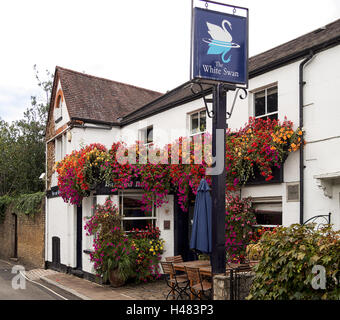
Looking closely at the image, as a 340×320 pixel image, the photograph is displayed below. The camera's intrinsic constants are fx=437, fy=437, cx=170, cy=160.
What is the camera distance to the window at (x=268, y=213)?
1051 cm

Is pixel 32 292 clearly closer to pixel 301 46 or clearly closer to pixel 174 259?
pixel 174 259

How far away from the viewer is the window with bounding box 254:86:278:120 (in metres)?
10.9

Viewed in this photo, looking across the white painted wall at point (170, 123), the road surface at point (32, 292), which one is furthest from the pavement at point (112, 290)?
the white painted wall at point (170, 123)

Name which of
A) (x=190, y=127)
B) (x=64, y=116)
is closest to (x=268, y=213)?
(x=190, y=127)

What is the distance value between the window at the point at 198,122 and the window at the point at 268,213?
10.3 feet

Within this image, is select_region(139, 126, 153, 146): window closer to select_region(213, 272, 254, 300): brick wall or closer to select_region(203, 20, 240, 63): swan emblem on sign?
select_region(203, 20, 240, 63): swan emblem on sign

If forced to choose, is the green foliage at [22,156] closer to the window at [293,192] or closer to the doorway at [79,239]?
A: the doorway at [79,239]

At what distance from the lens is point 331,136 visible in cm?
918

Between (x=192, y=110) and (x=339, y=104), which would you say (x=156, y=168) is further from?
(x=339, y=104)

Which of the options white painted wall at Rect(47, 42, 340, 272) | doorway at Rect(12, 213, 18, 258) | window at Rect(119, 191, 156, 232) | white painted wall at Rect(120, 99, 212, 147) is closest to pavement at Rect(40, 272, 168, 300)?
window at Rect(119, 191, 156, 232)

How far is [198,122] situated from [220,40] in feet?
16.9

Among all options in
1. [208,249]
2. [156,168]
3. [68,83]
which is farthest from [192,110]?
A: [68,83]
